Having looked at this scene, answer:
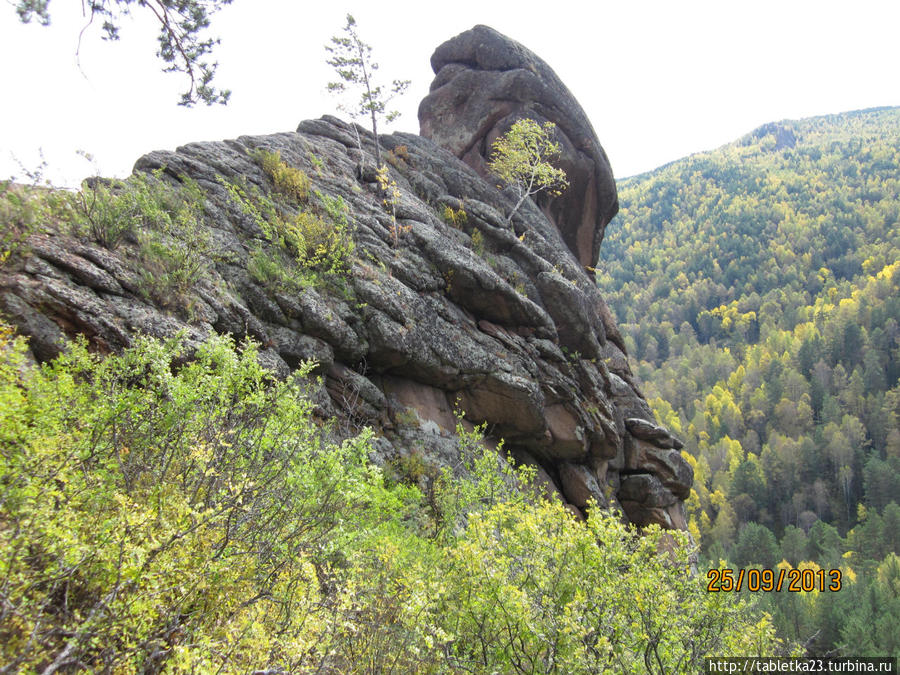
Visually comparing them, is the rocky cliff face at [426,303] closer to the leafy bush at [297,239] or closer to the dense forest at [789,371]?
the leafy bush at [297,239]

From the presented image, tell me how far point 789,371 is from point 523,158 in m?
111

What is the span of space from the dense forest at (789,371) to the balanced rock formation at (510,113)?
26773 mm

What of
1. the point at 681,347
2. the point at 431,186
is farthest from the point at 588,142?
the point at 681,347

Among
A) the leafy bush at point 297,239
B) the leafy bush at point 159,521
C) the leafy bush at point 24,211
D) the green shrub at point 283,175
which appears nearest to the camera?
the leafy bush at point 159,521

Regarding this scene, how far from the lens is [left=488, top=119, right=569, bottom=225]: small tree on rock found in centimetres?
2569

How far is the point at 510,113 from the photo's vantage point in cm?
2959

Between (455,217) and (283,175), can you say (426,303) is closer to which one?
(283,175)

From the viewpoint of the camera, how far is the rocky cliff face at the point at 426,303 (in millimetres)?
9469

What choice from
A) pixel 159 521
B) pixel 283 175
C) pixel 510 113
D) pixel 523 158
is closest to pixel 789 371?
pixel 510 113

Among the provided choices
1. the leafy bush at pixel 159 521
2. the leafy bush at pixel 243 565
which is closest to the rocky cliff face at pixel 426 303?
the leafy bush at pixel 243 565

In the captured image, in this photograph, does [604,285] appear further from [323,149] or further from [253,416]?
[253,416]

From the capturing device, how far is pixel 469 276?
17969 millimetres

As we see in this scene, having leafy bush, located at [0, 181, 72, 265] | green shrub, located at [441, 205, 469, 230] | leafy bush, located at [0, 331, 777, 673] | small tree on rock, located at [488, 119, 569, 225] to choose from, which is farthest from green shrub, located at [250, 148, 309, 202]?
small tree on rock, located at [488, 119, 569, 225]

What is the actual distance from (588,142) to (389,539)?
29.8 meters
